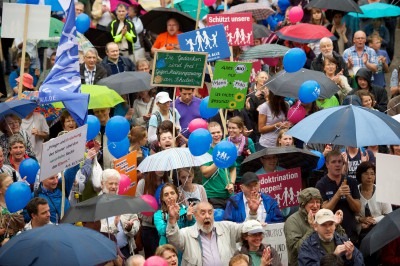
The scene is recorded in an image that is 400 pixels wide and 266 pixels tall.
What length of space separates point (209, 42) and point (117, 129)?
2.10m

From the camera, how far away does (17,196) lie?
45.0 feet

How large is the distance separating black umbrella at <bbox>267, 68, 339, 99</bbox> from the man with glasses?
271 cm

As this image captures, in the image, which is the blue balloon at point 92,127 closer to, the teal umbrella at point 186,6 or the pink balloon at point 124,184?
the pink balloon at point 124,184

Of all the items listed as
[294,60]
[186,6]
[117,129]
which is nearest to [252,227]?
[117,129]

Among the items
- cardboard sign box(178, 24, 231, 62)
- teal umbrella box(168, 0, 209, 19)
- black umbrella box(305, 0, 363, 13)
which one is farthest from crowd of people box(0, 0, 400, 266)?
teal umbrella box(168, 0, 209, 19)

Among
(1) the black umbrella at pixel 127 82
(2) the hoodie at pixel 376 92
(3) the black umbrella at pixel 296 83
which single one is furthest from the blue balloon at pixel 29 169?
(2) the hoodie at pixel 376 92

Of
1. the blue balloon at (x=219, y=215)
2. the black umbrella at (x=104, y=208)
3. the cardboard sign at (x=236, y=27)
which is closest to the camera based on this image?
the black umbrella at (x=104, y=208)

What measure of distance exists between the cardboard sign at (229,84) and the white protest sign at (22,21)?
1995 millimetres

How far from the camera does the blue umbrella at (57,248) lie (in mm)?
11398

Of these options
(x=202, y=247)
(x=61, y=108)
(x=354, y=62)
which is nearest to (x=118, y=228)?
(x=202, y=247)

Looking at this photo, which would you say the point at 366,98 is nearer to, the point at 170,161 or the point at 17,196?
the point at 170,161

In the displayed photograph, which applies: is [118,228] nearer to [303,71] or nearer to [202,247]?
[202,247]

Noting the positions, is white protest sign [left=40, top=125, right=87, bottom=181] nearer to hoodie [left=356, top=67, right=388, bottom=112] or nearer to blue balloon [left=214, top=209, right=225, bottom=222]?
blue balloon [left=214, top=209, right=225, bottom=222]

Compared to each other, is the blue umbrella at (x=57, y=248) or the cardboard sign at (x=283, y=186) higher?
the blue umbrella at (x=57, y=248)
